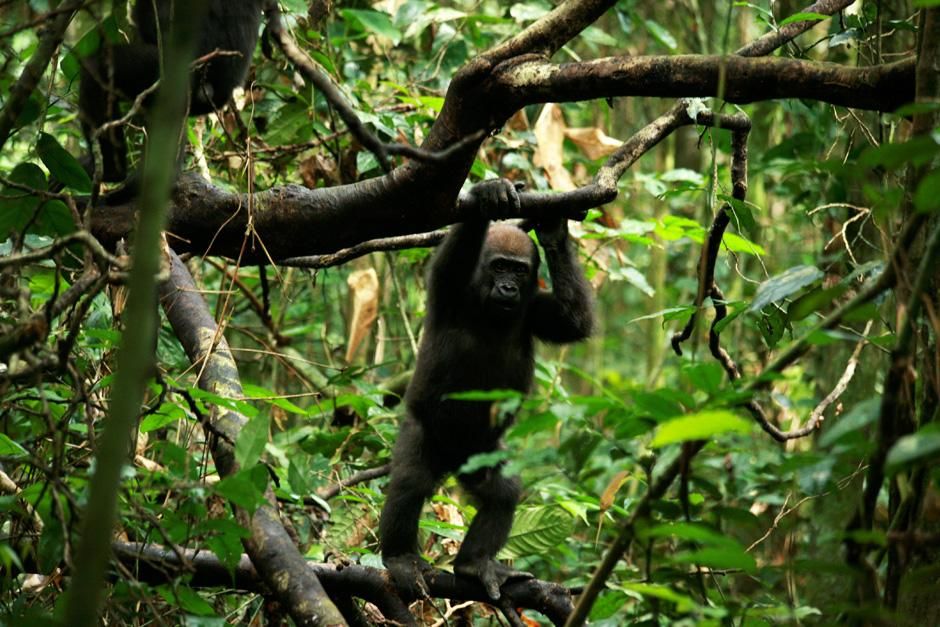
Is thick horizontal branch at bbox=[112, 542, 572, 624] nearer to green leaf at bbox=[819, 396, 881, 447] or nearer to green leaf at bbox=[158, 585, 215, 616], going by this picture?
green leaf at bbox=[158, 585, 215, 616]

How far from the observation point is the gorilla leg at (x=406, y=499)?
4684 mm

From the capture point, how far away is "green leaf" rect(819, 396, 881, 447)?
1.80 m

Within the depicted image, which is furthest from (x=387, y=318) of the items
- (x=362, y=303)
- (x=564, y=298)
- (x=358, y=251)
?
(x=358, y=251)

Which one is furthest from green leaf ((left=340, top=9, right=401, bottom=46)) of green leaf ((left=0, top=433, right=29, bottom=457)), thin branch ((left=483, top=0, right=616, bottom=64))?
green leaf ((left=0, top=433, right=29, bottom=457))

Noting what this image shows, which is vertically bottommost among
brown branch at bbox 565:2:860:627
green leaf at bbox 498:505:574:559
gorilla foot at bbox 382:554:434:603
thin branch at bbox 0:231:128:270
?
green leaf at bbox 498:505:574:559

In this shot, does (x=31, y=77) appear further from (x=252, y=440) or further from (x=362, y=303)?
(x=362, y=303)

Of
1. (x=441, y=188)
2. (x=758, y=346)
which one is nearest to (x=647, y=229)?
(x=441, y=188)

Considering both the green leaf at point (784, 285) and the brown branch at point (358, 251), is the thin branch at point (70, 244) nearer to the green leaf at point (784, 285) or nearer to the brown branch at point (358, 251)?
the green leaf at point (784, 285)

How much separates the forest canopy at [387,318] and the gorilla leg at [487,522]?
12 centimetres

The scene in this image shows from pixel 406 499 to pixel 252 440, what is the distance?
2518 mm

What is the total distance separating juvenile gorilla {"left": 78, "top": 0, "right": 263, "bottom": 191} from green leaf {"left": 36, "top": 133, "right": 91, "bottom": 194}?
3.69 ft

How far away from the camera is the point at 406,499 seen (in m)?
5.01

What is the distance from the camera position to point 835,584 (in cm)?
675

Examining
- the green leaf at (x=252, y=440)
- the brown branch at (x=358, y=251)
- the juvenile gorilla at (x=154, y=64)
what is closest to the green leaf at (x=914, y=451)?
the green leaf at (x=252, y=440)
